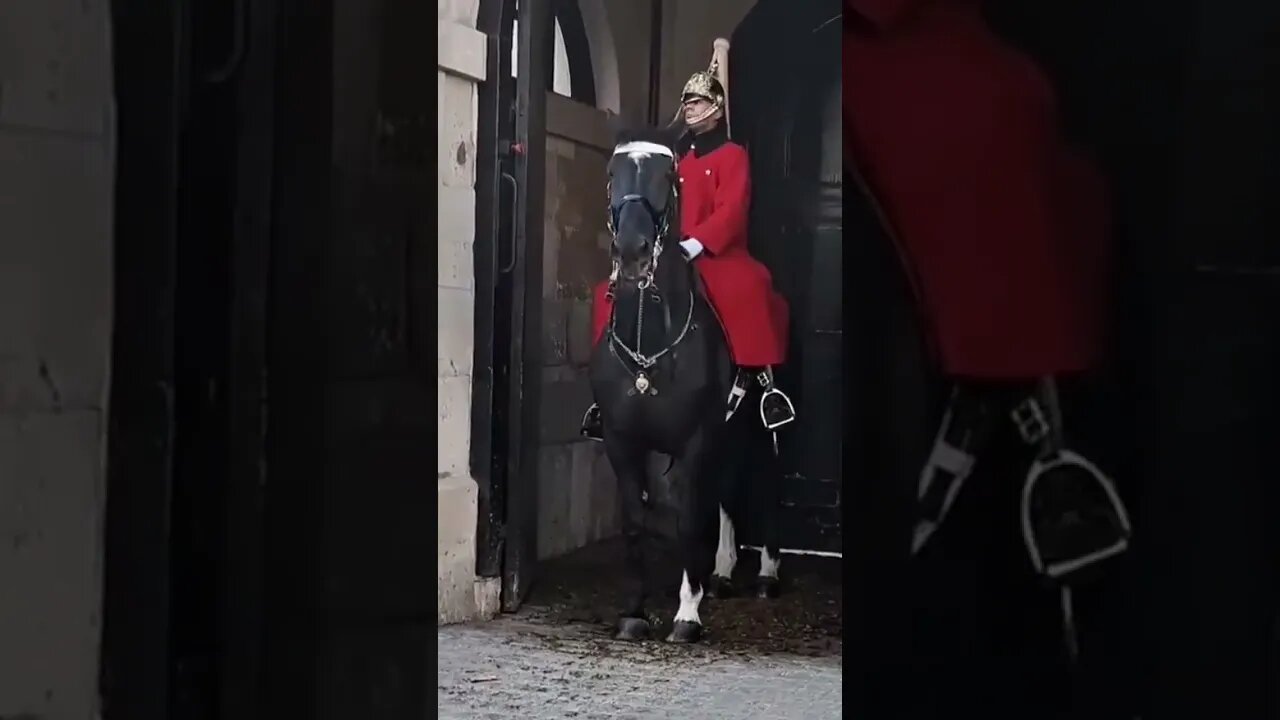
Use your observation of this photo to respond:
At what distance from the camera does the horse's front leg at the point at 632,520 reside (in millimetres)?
3586

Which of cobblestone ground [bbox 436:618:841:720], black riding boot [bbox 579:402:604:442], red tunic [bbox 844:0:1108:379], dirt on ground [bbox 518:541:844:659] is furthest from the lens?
black riding boot [bbox 579:402:604:442]

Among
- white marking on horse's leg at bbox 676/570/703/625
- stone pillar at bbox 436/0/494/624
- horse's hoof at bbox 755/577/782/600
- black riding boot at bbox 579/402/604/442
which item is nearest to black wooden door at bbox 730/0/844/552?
horse's hoof at bbox 755/577/782/600

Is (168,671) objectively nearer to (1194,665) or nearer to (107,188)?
(107,188)

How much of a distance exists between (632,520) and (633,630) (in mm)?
298

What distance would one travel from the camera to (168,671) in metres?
1.32

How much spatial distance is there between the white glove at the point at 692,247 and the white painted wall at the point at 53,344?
2415 mm

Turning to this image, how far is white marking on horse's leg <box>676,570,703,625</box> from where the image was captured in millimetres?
3533

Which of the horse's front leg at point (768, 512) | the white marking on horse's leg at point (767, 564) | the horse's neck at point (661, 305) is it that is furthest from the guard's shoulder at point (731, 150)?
the white marking on horse's leg at point (767, 564)

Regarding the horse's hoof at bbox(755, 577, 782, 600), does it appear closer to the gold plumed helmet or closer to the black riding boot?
the black riding boot

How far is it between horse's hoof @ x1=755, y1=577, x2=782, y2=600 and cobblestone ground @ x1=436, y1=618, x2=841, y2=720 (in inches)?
15.2

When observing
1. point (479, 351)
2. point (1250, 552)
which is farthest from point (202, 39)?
point (479, 351)

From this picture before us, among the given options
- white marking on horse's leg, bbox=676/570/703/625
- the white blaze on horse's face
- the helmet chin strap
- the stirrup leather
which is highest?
the helmet chin strap

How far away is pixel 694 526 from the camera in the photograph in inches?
142

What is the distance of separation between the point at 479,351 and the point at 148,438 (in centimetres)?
247
